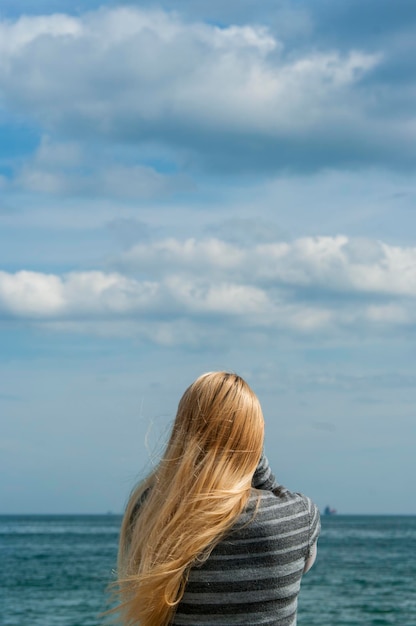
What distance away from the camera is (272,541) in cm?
253

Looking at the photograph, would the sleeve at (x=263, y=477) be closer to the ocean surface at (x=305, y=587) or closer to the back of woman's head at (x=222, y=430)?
the back of woman's head at (x=222, y=430)

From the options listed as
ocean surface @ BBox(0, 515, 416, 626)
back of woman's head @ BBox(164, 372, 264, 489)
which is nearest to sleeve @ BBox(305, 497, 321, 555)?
back of woman's head @ BBox(164, 372, 264, 489)

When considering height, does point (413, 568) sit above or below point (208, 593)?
below

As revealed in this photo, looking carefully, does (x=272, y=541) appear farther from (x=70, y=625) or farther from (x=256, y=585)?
(x=70, y=625)

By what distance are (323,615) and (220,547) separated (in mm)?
19933

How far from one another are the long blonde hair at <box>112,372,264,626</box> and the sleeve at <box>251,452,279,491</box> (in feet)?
0.26

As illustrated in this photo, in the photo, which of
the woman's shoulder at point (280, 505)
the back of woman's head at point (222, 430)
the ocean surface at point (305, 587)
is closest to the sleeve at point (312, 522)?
the woman's shoulder at point (280, 505)

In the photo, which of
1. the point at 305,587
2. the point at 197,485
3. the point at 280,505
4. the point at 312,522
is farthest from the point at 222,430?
the point at 305,587

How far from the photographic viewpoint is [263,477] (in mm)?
2623

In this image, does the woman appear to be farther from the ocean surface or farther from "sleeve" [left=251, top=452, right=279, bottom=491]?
the ocean surface

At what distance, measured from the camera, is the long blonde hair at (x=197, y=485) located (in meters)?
2.50

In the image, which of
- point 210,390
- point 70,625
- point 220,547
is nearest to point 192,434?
point 210,390

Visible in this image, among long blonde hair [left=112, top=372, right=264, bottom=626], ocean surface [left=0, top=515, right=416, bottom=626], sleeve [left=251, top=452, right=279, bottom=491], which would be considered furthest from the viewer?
ocean surface [left=0, top=515, right=416, bottom=626]

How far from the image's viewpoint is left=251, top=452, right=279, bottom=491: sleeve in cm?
262
